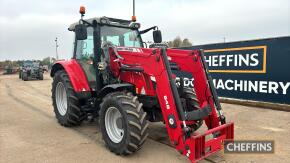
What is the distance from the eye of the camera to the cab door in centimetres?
623

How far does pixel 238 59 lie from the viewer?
9.62 metres

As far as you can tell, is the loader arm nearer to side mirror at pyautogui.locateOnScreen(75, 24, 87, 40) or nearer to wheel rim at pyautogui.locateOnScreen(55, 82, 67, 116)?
side mirror at pyautogui.locateOnScreen(75, 24, 87, 40)

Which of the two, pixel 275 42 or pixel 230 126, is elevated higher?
pixel 275 42

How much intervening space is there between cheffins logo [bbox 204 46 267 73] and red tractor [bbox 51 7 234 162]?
4.01m

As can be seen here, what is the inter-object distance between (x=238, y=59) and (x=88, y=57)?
17.7 ft

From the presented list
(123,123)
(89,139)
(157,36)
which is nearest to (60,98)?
(89,139)

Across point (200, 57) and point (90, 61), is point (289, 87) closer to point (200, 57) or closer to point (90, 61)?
point (200, 57)

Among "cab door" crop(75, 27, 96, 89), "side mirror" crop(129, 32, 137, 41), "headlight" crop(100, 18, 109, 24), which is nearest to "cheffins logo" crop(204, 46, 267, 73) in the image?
"side mirror" crop(129, 32, 137, 41)

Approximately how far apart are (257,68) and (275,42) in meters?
0.93

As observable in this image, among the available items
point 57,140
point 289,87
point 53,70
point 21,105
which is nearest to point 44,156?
point 57,140

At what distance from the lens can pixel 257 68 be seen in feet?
29.6

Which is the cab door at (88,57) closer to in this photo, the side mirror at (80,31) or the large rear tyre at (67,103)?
the large rear tyre at (67,103)

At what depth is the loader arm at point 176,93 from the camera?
13.8 feet

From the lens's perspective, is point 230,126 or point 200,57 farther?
point 200,57
